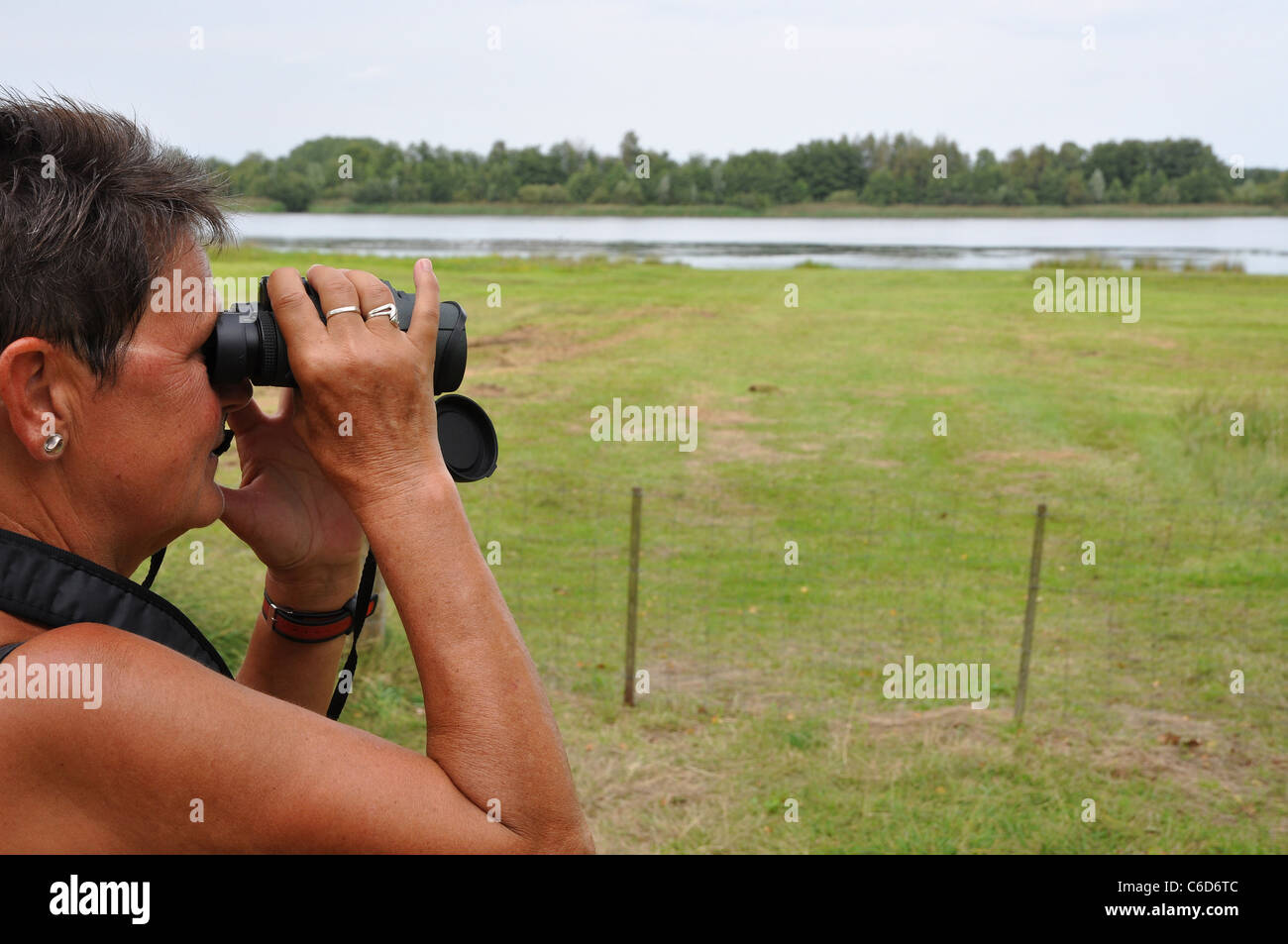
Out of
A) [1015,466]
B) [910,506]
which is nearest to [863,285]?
[1015,466]

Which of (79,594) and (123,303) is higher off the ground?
(123,303)

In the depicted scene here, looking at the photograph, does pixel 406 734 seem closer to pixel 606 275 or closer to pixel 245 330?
pixel 245 330

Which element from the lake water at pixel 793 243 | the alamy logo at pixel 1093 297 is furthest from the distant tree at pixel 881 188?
the alamy logo at pixel 1093 297

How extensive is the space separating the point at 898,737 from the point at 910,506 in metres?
6.39

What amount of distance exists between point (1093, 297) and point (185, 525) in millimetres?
38321

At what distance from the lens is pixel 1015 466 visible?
51.3ft

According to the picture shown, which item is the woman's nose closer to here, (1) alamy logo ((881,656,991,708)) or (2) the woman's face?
(2) the woman's face

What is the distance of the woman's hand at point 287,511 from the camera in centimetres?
184

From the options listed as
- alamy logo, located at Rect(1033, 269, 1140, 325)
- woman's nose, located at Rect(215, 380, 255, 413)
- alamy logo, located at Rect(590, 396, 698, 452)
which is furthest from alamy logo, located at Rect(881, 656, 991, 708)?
alamy logo, located at Rect(1033, 269, 1140, 325)

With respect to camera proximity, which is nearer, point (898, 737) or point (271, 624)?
point (271, 624)

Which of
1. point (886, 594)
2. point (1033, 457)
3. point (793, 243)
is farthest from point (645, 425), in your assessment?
point (793, 243)

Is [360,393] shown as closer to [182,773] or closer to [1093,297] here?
[182,773]

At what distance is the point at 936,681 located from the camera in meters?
7.96

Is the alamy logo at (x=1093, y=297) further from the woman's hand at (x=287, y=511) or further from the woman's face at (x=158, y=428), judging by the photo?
the woman's face at (x=158, y=428)
